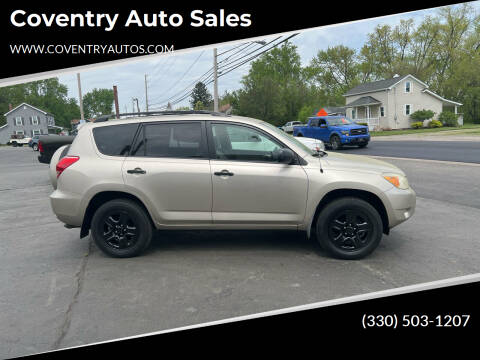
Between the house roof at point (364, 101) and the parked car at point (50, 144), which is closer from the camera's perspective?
the parked car at point (50, 144)

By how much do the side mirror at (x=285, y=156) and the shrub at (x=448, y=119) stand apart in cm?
4443

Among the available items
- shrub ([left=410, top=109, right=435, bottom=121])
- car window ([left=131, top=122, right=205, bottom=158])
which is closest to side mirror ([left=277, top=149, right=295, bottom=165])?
car window ([left=131, top=122, right=205, bottom=158])

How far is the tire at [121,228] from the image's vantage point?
4.84 meters

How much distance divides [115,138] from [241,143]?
160 centimetres

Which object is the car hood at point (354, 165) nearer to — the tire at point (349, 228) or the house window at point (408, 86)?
the tire at point (349, 228)

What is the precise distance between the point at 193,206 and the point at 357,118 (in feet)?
154

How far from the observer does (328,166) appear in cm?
475

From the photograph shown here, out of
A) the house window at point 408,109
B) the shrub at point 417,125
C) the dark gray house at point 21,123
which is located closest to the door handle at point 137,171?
the shrub at point 417,125

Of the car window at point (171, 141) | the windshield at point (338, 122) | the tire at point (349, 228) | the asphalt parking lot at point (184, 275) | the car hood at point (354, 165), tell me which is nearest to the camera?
the asphalt parking lot at point (184, 275)

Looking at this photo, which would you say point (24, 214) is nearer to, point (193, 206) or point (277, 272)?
point (193, 206)

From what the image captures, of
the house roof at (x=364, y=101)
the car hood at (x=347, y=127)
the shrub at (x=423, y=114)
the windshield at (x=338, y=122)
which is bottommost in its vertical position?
the car hood at (x=347, y=127)

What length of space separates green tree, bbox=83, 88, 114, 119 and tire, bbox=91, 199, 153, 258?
313 feet

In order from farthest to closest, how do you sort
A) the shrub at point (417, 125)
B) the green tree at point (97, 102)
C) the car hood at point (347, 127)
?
the green tree at point (97, 102) → the shrub at point (417, 125) → the car hood at point (347, 127)

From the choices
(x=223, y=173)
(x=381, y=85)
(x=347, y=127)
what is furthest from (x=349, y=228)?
(x=381, y=85)
